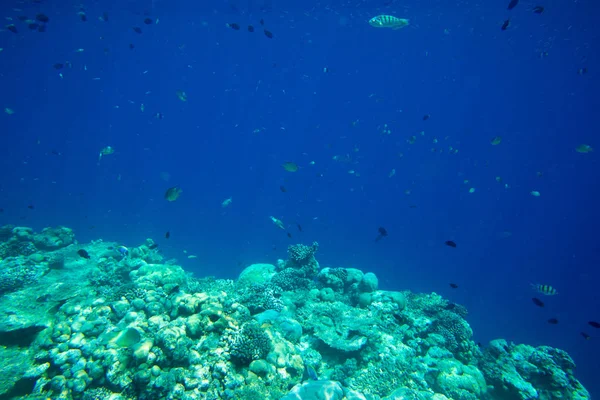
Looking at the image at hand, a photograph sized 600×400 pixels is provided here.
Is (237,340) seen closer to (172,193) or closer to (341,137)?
(172,193)

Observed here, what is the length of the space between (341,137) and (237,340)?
7629 centimetres

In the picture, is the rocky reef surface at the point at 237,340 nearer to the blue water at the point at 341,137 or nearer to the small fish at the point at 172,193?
the small fish at the point at 172,193

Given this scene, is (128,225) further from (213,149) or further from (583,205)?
(583,205)

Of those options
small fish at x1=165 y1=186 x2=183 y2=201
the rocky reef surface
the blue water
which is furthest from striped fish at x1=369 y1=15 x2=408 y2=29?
the blue water

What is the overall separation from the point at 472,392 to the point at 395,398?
3.17 meters

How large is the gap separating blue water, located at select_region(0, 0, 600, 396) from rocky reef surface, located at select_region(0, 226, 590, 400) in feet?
52.4

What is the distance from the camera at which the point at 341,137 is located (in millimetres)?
78062

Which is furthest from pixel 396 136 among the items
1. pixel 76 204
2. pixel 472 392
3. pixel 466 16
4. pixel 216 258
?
pixel 76 204

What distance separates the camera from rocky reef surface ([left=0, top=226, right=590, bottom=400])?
5238 mm

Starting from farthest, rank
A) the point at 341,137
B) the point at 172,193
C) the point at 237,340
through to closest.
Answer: the point at 341,137 < the point at 172,193 < the point at 237,340

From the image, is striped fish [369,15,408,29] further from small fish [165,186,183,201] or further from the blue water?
the blue water

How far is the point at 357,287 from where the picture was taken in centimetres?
1316

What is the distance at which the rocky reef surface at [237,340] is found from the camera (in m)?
5.24

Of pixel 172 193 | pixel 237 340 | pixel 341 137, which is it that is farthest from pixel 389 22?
pixel 341 137
